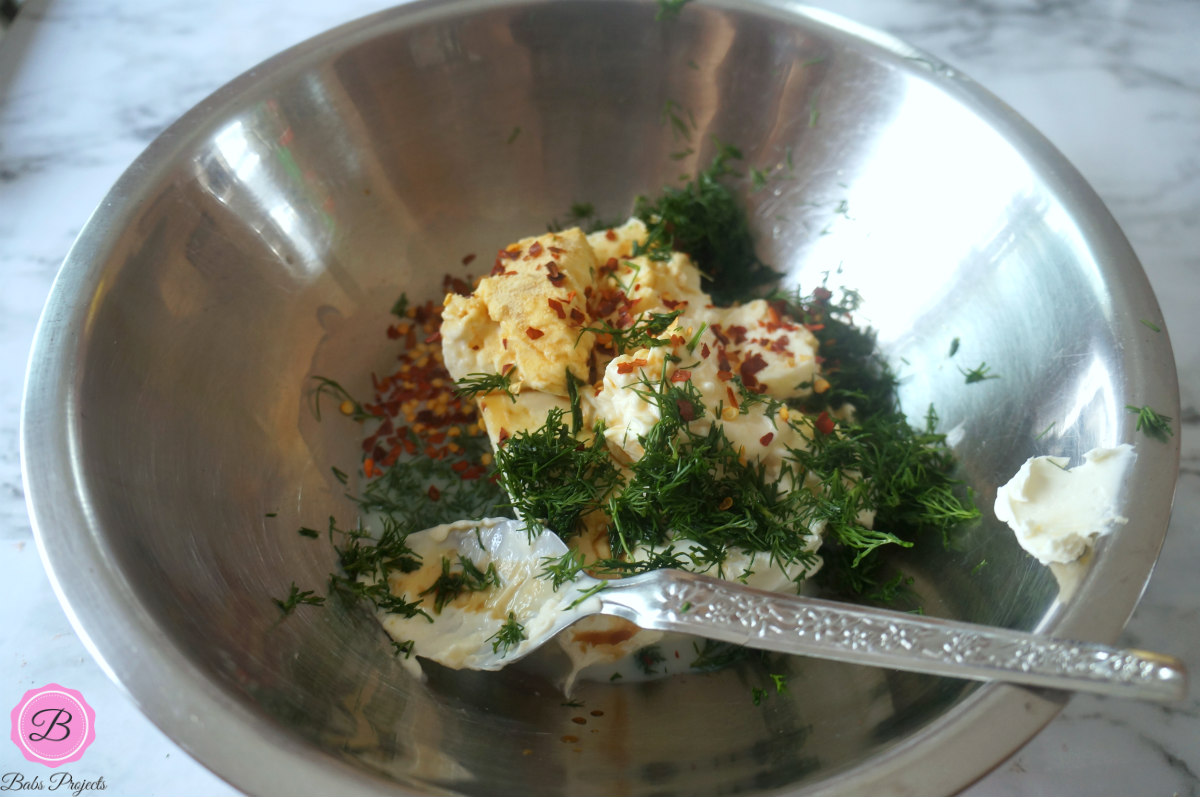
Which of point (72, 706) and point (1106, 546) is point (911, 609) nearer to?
point (1106, 546)

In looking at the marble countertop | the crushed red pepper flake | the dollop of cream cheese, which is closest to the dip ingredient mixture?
the crushed red pepper flake

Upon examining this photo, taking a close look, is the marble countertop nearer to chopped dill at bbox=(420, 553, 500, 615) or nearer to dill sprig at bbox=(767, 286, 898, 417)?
chopped dill at bbox=(420, 553, 500, 615)

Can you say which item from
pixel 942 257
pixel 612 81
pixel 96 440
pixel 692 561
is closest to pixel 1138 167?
pixel 942 257

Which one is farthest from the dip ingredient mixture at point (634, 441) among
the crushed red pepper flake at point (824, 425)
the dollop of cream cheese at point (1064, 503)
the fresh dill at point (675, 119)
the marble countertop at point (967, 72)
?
the marble countertop at point (967, 72)

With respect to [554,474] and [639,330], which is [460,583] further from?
[639,330]

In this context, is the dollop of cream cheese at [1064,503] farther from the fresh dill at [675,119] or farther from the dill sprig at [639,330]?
the fresh dill at [675,119]
